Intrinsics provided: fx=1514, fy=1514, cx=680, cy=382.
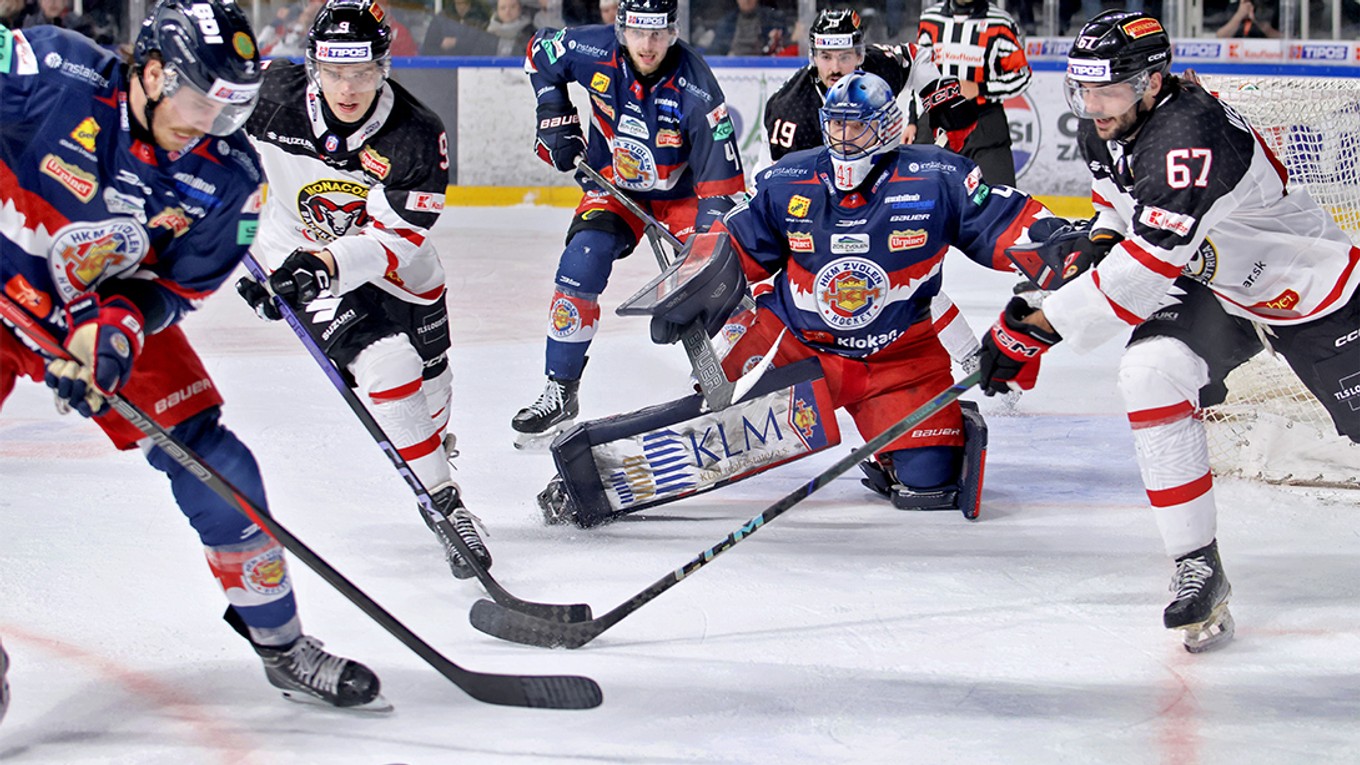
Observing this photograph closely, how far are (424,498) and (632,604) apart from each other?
1.65 feet

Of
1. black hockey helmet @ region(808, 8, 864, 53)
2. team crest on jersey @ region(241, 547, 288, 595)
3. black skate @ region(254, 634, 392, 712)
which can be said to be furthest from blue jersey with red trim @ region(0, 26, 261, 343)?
black hockey helmet @ region(808, 8, 864, 53)

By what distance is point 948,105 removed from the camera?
5242 mm

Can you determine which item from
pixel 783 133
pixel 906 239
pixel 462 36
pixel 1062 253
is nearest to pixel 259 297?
pixel 906 239

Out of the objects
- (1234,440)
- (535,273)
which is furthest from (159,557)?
(535,273)

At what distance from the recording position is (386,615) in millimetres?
2357

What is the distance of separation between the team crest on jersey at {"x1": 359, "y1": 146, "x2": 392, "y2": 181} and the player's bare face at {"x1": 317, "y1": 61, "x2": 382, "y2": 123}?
8 centimetres

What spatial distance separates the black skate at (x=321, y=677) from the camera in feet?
7.79

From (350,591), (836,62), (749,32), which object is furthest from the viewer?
(749,32)

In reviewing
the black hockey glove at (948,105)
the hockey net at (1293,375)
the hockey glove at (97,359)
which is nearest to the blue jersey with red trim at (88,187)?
the hockey glove at (97,359)

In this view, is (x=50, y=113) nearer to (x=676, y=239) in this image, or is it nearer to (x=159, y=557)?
(x=159, y=557)

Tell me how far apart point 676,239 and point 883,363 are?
1.01 meters

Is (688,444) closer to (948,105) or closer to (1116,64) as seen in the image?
(1116,64)

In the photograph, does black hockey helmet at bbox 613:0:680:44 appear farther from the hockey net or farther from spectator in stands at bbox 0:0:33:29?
spectator in stands at bbox 0:0:33:29

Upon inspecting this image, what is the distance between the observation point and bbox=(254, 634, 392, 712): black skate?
7.79 feet
